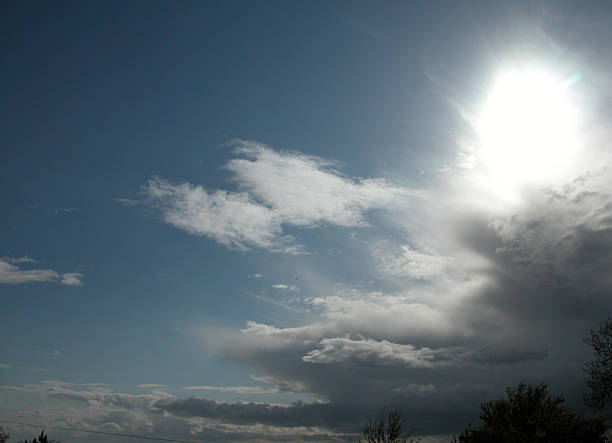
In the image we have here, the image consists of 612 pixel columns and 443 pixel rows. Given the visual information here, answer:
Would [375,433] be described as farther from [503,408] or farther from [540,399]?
[540,399]

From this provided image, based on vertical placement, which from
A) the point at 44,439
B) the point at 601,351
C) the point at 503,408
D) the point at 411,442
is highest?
the point at 601,351

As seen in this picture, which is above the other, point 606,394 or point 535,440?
point 606,394

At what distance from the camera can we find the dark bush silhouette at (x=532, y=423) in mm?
36969

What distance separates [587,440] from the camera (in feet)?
120

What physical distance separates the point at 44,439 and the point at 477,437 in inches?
2268

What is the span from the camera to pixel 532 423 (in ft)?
130

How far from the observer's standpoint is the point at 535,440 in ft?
122

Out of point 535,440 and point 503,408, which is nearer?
point 535,440

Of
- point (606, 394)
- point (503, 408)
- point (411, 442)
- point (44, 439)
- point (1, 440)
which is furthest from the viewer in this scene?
point (1, 440)

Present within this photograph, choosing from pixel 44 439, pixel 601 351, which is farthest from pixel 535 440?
pixel 44 439

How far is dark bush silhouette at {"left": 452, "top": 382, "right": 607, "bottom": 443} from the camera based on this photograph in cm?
3697

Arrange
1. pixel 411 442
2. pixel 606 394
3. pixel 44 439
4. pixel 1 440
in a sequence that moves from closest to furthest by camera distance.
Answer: pixel 606 394
pixel 411 442
pixel 44 439
pixel 1 440

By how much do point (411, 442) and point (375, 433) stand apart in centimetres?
367

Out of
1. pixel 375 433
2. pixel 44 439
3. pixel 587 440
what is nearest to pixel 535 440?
pixel 587 440
